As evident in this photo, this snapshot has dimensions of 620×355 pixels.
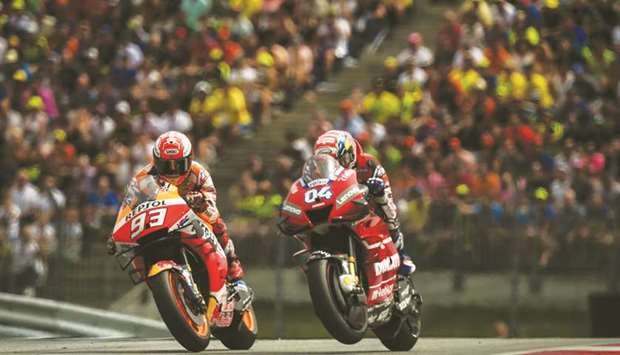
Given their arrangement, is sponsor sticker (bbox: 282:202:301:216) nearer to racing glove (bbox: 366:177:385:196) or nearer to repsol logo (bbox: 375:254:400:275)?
racing glove (bbox: 366:177:385:196)

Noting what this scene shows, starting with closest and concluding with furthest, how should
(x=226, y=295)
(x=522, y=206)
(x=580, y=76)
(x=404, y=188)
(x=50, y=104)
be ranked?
(x=226, y=295) < (x=522, y=206) < (x=404, y=188) < (x=580, y=76) < (x=50, y=104)

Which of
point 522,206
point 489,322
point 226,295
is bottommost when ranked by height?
point 489,322

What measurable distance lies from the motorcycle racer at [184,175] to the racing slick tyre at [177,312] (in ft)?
1.59

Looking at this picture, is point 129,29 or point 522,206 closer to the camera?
point 522,206

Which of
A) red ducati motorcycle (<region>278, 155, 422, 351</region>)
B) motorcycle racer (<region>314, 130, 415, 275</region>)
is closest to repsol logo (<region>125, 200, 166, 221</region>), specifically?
red ducati motorcycle (<region>278, 155, 422, 351</region>)

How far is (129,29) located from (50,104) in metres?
1.78

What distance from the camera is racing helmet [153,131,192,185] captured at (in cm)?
1025

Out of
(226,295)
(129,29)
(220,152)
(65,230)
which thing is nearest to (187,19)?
(129,29)

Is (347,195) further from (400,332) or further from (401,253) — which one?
(400,332)

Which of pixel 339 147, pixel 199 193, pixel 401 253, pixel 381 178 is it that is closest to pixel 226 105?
pixel 401 253

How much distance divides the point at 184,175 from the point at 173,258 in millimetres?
642

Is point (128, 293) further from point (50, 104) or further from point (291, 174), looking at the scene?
point (50, 104)

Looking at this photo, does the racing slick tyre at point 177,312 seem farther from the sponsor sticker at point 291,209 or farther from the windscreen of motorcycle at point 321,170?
the windscreen of motorcycle at point 321,170

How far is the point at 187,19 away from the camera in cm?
2203
